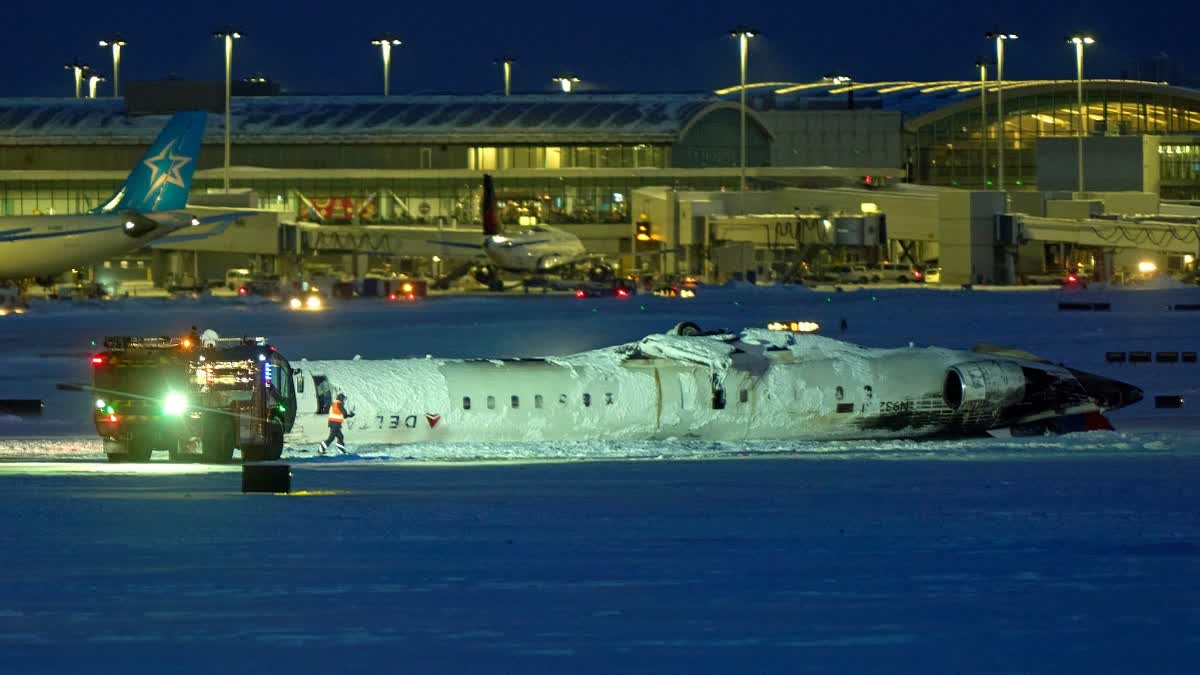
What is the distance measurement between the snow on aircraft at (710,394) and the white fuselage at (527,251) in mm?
93727

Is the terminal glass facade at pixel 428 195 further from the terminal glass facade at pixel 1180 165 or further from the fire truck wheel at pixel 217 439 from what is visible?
the fire truck wheel at pixel 217 439

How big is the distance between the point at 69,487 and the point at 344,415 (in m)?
9.08

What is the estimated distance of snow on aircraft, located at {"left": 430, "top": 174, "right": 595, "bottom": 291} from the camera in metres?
135

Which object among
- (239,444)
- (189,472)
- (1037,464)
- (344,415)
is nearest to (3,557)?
(189,472)

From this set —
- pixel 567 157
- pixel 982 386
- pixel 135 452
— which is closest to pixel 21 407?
pixel 135 452

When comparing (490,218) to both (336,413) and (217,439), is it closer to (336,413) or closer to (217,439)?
(336,413)

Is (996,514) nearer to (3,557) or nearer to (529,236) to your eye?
(3,557)

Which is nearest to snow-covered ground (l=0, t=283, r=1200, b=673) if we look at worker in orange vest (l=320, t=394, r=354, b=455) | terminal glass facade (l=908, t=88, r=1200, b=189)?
worker in orange vest (l=320, t=394, r=354, b=455)

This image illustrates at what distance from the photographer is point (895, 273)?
456 ft

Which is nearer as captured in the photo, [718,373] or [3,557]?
[3,557]

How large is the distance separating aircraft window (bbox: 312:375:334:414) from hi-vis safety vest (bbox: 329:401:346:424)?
182 mm

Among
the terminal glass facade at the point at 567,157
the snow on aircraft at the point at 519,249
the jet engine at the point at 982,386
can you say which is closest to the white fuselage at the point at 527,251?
the snow on aircraft at the point at 519,249

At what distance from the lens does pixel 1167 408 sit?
48062mm

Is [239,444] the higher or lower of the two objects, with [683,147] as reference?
lower
